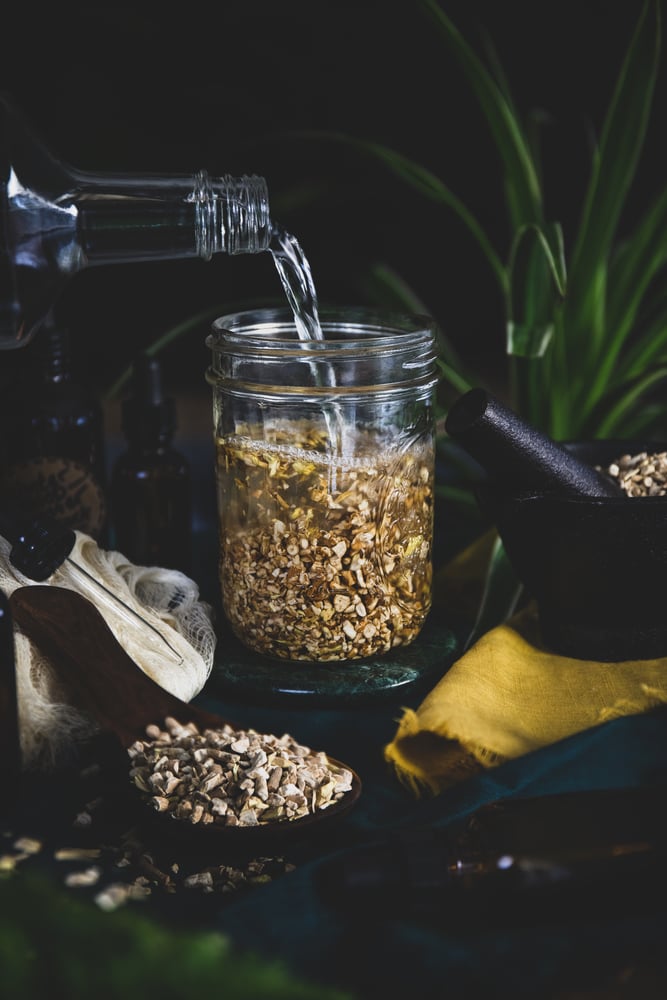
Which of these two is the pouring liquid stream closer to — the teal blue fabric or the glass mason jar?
the glass mason jar

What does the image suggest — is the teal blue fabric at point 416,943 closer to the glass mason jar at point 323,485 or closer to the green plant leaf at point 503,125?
the glass mason jar at point 323,485

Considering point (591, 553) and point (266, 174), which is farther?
point (266, 174)

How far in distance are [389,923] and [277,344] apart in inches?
19.4

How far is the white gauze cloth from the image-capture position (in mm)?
856

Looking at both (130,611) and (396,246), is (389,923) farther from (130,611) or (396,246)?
(396,246)

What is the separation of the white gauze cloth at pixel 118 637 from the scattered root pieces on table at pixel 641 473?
412 millimetres

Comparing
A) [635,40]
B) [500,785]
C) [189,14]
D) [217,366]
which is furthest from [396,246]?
[500,785]

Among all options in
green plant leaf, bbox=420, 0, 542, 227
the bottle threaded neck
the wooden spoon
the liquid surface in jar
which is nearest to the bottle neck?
the bottle threaded neck

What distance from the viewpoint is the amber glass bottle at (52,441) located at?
1.12m

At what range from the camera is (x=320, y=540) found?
96 cm

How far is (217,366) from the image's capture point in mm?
1000

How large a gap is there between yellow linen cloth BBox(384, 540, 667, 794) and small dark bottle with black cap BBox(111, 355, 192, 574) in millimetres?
389

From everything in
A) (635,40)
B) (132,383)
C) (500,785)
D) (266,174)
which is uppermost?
(635,40)

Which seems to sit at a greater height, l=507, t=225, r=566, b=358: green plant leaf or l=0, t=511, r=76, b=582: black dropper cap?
l=507, t=225, r=566, b=358: green plant leaf
